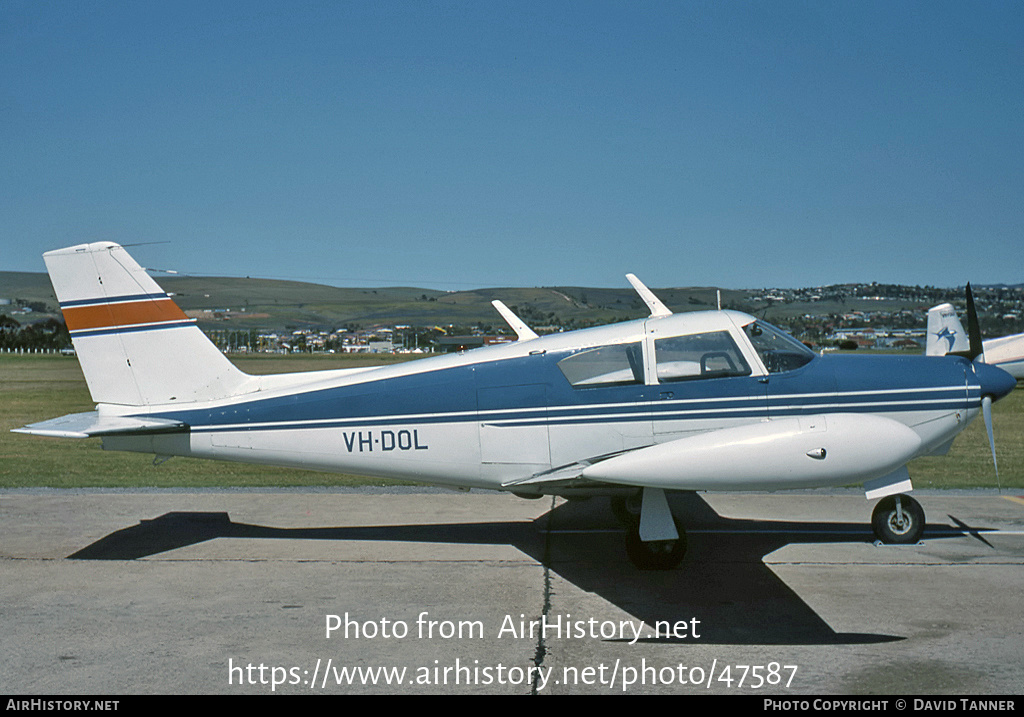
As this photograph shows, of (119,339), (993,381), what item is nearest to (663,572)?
(993,381)

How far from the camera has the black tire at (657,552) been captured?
787 cm

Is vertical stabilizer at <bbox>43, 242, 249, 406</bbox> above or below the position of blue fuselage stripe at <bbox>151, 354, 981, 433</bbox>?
above

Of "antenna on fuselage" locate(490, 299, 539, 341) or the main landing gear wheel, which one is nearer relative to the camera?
the main landing gear wheel

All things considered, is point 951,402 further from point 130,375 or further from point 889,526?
point 130,375

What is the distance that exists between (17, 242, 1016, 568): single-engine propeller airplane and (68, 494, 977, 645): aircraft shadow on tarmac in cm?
49

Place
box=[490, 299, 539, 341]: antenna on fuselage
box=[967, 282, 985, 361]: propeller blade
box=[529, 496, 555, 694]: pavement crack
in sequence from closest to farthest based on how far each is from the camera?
box=[529, 496, 555, 694]: pavement crack, box=[967, 282, 985, 361]: propeller blade, box=[490, 299, 539, 341]: antenna on fuselage

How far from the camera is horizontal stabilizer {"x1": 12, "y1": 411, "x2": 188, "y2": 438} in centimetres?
775

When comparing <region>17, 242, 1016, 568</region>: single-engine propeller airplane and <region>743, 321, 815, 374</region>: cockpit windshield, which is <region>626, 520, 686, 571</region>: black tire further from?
<region>743, 321, 815, 374</region>: cockpit windshield

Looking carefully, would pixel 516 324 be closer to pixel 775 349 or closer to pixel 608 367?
pixel 608 367

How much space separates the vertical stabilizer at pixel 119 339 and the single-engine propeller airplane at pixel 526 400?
0.01 metres

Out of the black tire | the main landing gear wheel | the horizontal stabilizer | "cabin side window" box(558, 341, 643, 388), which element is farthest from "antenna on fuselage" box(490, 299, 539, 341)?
the main landing gear wheel

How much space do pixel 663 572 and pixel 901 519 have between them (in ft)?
9.05

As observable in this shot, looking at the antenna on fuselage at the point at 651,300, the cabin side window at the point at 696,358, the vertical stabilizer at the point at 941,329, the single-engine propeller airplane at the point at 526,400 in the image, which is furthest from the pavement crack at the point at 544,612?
the vertical stabilizer at the point at 941,329
